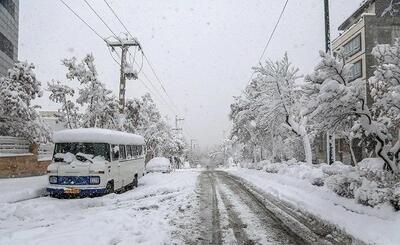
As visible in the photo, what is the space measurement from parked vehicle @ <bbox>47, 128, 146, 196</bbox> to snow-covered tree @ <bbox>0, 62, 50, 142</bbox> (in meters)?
Answer: 7.75

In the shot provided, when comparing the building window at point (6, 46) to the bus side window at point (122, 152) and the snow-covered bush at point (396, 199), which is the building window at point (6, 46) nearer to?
the bus side window at point (122, 152)

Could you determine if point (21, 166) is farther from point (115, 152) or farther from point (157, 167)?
point (157, 167)

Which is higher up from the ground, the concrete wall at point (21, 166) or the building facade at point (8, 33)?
the building facade at point (8, 33)

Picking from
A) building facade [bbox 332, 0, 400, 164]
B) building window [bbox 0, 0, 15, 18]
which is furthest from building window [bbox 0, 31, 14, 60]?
building facade [bbox 332, 0, 400, 164]

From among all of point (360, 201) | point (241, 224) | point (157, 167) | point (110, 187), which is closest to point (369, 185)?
point (360, 201)

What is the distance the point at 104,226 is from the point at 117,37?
1991 centimetres

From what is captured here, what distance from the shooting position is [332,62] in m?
12.4

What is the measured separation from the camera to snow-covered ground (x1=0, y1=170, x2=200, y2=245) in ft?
26.6

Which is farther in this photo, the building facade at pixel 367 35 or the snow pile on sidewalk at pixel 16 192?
the building facade at pixel 367 35

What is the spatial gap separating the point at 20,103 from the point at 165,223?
16358 mm

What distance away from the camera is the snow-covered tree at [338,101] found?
1184 centimetres

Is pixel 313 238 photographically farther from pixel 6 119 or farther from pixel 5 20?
pixel 5 20

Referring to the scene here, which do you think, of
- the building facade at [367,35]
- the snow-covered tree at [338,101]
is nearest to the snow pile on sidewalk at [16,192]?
the snow-covered tree at [338,101]

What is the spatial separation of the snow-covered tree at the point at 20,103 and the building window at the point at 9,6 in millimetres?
20480
